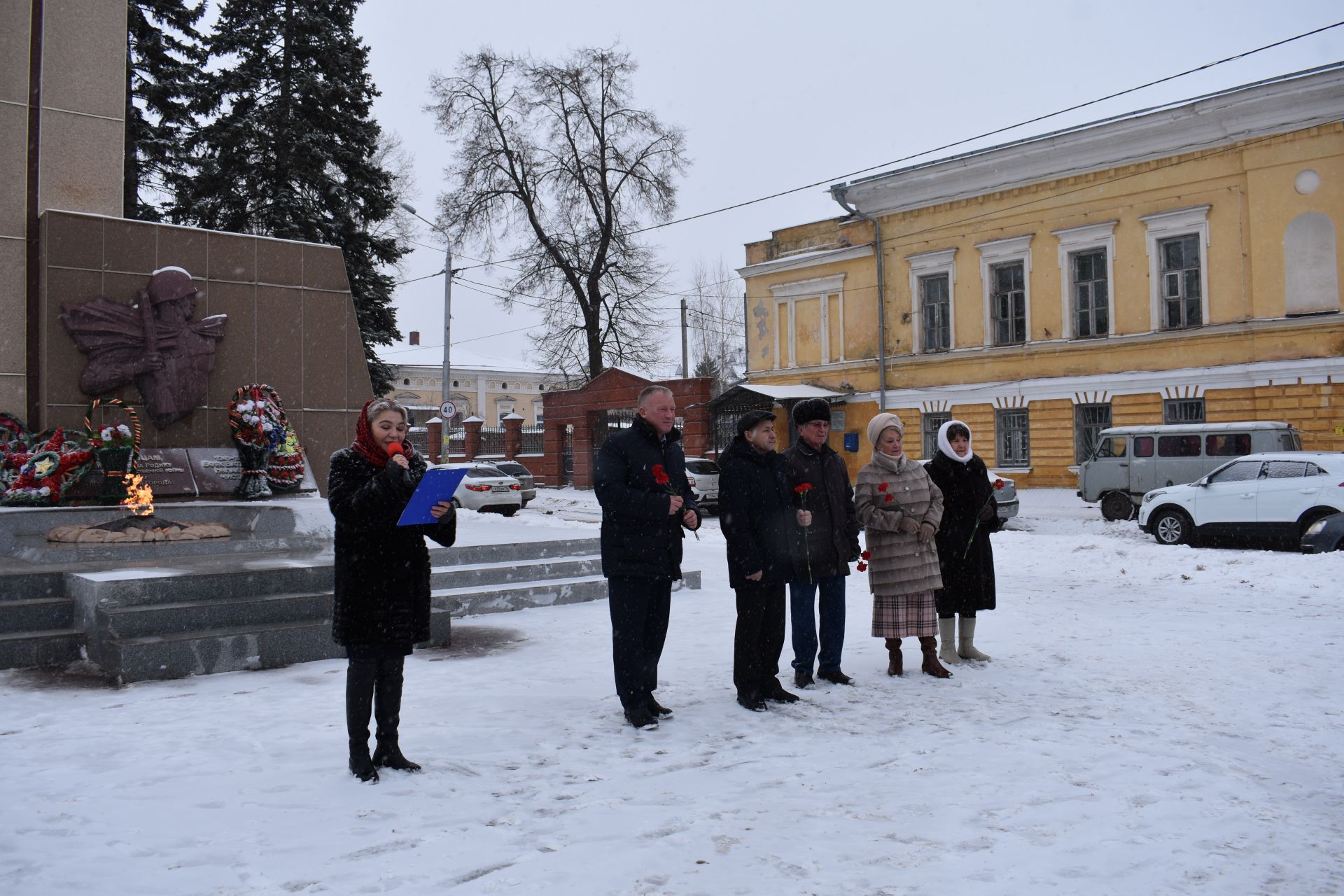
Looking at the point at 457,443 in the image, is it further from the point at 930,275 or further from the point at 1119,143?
the point at 1119,143

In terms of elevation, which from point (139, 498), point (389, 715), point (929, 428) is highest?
point (929, 428)

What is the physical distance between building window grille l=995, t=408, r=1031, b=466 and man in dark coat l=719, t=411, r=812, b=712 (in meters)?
21.0

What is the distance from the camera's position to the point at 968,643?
6.61m

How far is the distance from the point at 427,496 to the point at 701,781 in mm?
1656

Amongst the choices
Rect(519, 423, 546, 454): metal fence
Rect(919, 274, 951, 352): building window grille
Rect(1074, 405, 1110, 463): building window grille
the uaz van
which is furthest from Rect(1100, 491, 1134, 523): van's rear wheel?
Rect(519, 423, 546, 454): metal fence

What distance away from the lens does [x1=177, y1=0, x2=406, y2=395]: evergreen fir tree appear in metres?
22.4

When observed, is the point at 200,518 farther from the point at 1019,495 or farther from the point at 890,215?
the point at 890,215

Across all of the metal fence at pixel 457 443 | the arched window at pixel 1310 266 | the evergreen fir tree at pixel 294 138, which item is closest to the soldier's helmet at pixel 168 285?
the evergreen fir tree at pixel 294 138

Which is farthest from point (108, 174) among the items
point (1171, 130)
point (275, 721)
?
point (1171, 130)

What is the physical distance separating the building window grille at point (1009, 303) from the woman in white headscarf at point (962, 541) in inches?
800

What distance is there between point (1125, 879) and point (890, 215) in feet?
86.2

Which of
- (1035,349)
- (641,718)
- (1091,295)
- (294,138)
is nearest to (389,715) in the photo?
(641,718)

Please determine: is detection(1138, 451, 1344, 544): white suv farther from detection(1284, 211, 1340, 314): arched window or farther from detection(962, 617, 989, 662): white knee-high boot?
detection(1284, 211, 1340, 314): arched window

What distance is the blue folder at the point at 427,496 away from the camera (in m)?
3.79
